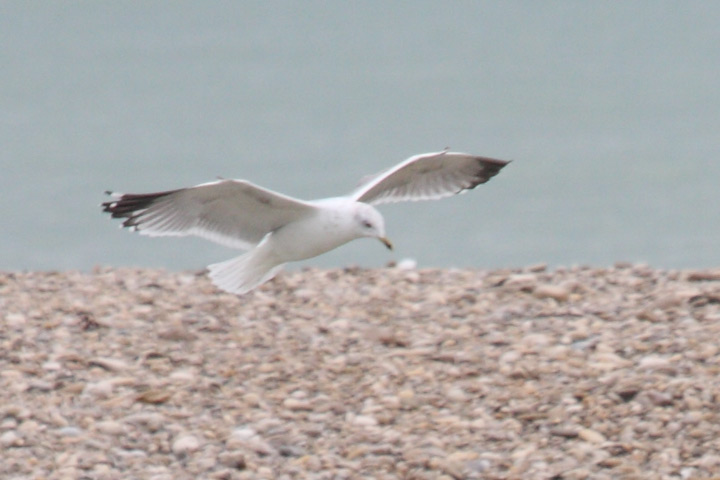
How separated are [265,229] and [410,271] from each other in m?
1.88

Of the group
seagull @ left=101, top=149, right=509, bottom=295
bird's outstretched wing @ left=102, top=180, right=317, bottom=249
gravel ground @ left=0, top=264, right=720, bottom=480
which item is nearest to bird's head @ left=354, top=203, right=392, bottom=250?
seagull @ left=101, top=149, right=509, bottom=295

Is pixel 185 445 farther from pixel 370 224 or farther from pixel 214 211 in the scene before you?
pixel 370 224

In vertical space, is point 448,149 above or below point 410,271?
above

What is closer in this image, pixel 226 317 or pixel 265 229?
pixel 265 229

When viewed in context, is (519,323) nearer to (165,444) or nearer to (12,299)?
(165,444)

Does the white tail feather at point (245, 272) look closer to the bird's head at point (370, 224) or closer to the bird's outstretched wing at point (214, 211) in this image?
the bird's outstretched wing at point (214, 211)

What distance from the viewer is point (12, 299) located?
9.38 meters

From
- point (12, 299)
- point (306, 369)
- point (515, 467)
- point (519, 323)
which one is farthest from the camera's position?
point (12, 299)

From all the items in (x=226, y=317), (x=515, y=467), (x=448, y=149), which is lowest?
(x=515, y=467)

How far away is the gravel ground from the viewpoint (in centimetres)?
716

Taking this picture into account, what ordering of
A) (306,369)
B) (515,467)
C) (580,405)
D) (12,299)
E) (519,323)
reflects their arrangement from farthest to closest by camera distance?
(12,299), (519,323), (306,369), (580,405), (515,467)

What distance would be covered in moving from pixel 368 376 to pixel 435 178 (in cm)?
144

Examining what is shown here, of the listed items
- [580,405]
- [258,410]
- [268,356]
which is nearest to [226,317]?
[268,356]

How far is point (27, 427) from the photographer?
747 centimetres
